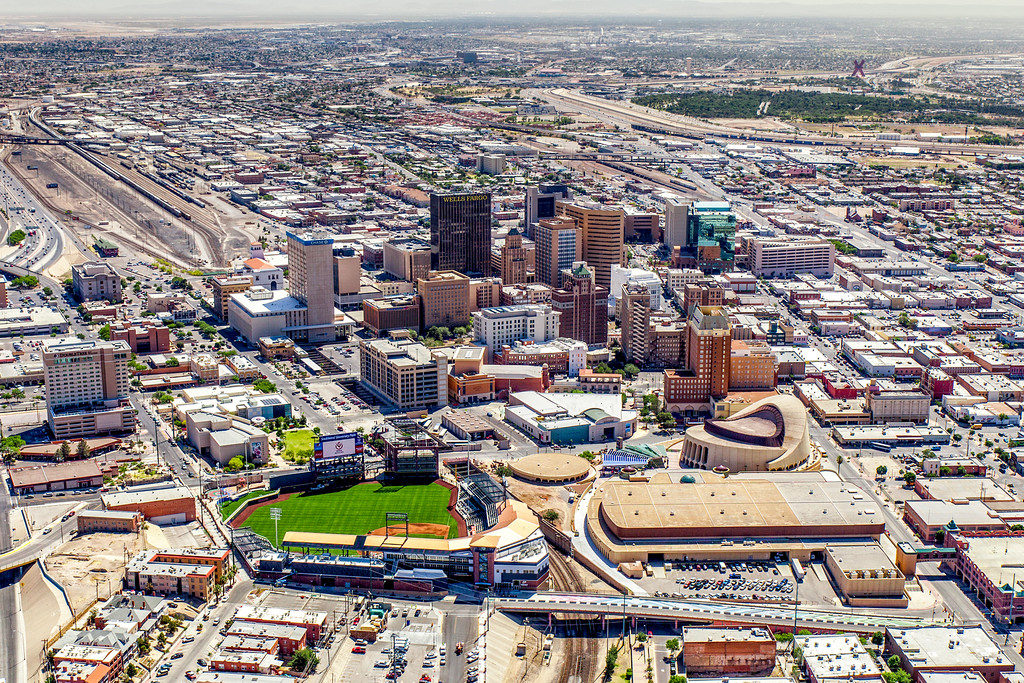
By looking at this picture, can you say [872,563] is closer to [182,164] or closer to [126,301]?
[126,301]

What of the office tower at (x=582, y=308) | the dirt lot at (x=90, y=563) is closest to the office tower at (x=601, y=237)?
the office tower at (x=582, y=308)

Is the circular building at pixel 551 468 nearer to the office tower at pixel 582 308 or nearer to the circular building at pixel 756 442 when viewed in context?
the circular building at pixel 756 442

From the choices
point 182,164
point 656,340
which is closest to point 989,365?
point 656,340

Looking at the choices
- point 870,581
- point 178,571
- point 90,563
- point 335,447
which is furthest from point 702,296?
point 90,563

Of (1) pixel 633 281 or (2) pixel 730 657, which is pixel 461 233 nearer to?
(1) pixel 633 281

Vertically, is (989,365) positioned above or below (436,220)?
below

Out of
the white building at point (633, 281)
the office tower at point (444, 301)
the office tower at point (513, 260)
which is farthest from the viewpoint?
the office tower at point (513, 260)
